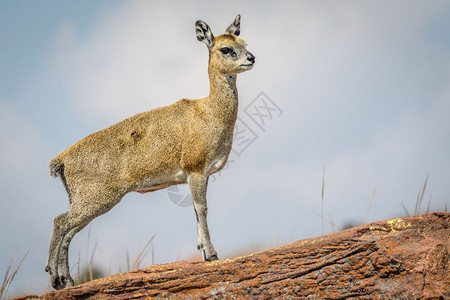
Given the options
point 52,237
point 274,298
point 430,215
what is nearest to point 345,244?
point 274,298

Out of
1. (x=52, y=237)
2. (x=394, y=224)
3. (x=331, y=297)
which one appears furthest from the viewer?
(x=52, y=237)

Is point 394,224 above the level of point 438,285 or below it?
above

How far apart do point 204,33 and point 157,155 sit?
2.34 m

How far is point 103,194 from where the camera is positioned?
30.3 ft

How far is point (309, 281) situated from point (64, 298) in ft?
10.3

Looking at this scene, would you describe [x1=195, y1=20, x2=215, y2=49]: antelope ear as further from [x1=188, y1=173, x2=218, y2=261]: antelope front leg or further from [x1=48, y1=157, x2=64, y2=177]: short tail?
[x1=48, y1=157, x2=64, y2=177]: short tail

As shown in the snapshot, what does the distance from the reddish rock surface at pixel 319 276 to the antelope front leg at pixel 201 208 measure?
5.55ft

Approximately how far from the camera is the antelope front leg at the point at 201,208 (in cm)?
879

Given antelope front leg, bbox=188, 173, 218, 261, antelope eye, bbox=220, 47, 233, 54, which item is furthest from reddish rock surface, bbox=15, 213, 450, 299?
antelope eye, bbox=220, 47, 233, 54

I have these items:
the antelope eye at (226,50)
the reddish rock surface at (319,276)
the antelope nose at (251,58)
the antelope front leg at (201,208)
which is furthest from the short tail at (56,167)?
the antelope nose at (251,58)

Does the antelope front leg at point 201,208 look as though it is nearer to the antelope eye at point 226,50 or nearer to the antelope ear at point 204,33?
the antelope eye at point 226,50

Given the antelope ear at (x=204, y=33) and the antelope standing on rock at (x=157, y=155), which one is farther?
the antelope ear at (x=204, y=33)

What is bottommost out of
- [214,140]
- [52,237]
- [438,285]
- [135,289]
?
[438,285]

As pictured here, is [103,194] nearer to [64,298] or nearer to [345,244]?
[64,298]
